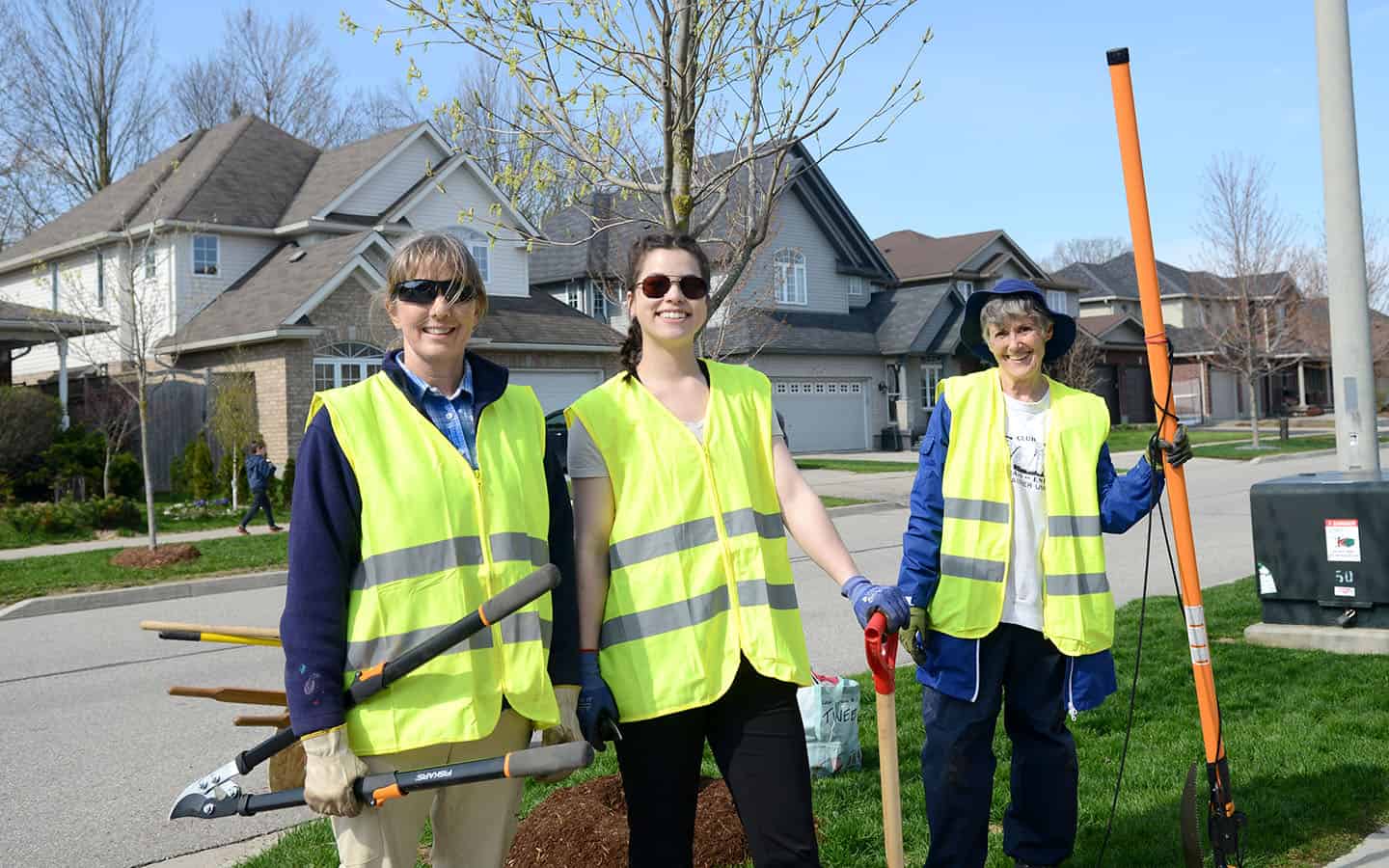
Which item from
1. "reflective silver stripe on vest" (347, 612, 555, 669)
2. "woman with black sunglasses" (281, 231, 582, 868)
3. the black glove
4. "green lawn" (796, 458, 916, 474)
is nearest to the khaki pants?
"woman with black sunglasses" (281, 231, 582, 868)

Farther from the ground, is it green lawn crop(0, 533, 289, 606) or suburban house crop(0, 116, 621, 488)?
suburban house crop(0, 116, 621, 488)

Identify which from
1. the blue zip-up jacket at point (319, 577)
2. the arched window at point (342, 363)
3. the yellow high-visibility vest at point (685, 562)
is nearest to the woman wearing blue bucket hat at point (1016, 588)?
the yellow high-visibility vest at point (685, 562)

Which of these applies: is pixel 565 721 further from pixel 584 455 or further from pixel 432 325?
pixel 432 325

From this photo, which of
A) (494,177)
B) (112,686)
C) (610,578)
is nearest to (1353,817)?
(610,578)

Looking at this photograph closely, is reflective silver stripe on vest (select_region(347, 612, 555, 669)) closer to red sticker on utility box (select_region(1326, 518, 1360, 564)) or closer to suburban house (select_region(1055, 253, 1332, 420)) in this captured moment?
red sticker on utility box (select_region(1326, 518, 1360, 564))

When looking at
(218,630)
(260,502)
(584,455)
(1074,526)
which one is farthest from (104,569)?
(1074,526)

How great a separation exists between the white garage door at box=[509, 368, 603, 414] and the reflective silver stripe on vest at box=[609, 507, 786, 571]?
24.3 m

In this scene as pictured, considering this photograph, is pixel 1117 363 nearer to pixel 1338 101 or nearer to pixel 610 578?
pixel 1338 101

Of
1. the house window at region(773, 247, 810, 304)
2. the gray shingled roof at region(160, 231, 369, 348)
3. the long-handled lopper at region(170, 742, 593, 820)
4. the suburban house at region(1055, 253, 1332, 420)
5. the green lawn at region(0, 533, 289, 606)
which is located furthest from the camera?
the suburban house at region(1055, 253, 1332, 420)

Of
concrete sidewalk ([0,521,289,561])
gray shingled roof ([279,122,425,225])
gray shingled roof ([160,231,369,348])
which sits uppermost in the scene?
gray shingled roof ([279,122,425,225])

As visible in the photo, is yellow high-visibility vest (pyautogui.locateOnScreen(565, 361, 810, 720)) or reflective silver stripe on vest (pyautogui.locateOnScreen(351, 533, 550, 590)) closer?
reflective silver stripe on vest (pyautogui.locateOnScreen(351, 533, 550, 590))

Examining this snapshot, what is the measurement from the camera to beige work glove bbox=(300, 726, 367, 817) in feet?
8.48

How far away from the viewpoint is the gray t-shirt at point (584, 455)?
314 cm

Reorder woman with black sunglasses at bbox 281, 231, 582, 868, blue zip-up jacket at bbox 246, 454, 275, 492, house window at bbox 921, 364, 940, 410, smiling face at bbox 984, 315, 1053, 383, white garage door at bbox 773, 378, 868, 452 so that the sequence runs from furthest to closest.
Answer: house window at bbox 921, 364, 940, 410
white garage door at bbox 773, 378, 868, 452
blue zip-up jacket at bbox 246, 454, 275, 492
smiling face at bbox 984, 315, 1053, 383
woman with black sunglasses at bbox 281, 231, 582, 868
